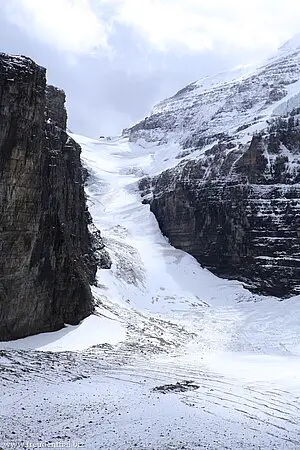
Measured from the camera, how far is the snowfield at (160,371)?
56.9ft

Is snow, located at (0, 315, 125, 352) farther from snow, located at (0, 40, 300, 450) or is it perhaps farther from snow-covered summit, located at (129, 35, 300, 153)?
snow-covered summit, located at (129, 35, 300, 153)

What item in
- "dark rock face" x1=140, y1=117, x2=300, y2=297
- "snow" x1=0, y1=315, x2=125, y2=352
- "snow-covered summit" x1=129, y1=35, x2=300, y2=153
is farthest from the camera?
"snow-covered summit" x1=129, y1=35, x2=300, y2=153

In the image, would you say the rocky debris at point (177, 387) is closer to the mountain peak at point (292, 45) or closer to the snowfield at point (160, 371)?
the snowfield at point (160, 371)

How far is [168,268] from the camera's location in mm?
65375

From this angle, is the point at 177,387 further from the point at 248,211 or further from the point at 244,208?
the point at 244,208

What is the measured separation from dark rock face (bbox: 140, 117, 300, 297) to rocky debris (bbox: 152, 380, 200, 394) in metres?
34.5

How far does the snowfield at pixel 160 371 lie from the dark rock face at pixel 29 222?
1684 mm

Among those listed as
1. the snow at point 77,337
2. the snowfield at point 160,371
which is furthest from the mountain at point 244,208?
the snow at point 77,337

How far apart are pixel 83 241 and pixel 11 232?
21.2 meters

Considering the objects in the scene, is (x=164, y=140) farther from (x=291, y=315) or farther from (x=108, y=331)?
(x=108, y=331)

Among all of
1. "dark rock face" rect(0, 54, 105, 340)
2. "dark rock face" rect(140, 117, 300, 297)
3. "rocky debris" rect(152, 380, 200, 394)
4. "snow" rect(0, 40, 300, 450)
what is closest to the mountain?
"dark rock face" rect(140, 117, 300, 297)

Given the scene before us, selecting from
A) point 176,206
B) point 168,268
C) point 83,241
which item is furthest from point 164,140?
point 83,241

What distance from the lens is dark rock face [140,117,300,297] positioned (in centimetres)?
5956

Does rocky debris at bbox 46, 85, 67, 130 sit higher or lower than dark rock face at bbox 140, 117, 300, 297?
higher
